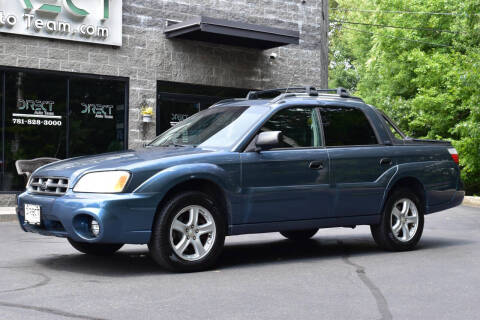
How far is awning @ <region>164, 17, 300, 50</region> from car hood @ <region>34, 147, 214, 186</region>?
9.48 m

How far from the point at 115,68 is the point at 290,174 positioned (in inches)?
393

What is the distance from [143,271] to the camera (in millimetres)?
6789

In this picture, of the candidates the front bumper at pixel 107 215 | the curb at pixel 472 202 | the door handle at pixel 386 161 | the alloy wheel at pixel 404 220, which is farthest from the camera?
the curb at pixel 472 202

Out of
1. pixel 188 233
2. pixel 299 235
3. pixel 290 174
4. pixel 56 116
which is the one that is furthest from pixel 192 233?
pixel 56 116

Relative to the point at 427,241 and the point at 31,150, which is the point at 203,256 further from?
the point at 31,150

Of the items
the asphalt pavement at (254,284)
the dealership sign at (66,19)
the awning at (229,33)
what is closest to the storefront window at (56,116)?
the dealership sign at (66,19)

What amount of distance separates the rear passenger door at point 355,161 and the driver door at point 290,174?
142mm

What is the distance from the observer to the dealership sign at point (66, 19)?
1481 centimetres

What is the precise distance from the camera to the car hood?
6527 millimetres

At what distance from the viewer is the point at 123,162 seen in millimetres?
6621

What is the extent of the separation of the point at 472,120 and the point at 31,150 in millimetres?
14125

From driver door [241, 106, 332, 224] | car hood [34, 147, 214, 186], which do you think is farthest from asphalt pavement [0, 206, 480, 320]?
car hood [34, 147, 214, 186]

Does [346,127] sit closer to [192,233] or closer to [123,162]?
[192,233]

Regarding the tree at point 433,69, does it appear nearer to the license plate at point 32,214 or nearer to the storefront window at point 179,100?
the storefront window at point 179,100
